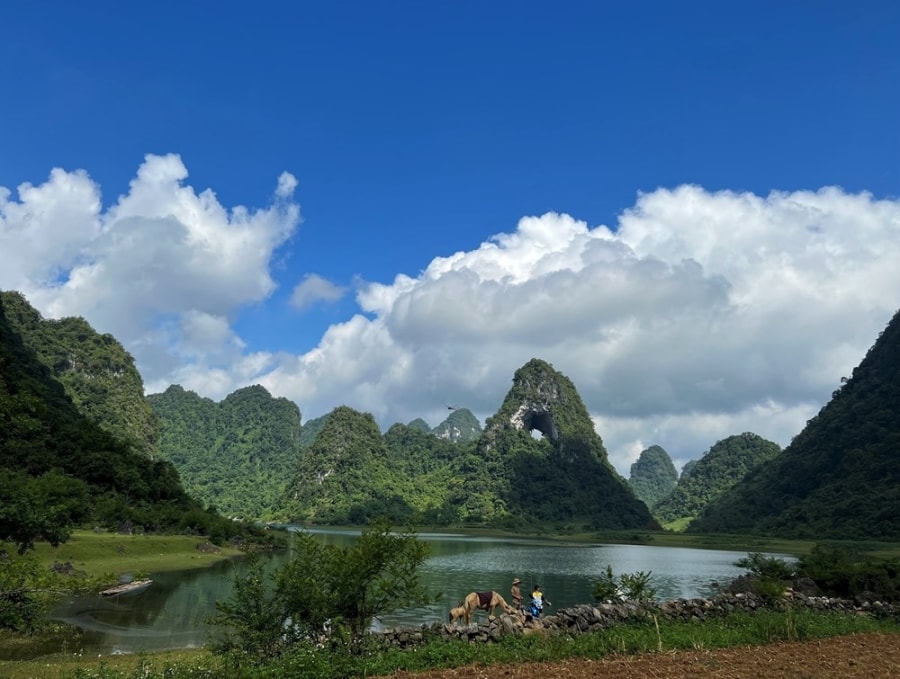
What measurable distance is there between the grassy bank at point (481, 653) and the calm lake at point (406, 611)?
655 centimetres

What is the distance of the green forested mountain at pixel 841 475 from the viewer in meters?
108

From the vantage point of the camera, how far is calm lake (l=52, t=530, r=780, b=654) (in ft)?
81.0

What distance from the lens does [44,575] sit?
36.5 feet

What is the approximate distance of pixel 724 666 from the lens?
1332cm

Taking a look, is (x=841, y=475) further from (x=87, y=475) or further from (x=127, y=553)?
(x=87, y=475)

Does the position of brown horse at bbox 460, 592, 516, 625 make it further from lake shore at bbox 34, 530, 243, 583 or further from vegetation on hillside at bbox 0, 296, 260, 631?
vegetation on hillside at bbox 0, 296, 260, 631

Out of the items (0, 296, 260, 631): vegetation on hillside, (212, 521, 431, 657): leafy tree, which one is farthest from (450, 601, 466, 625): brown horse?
(0, 296, 260, 631): vegetation on hillside

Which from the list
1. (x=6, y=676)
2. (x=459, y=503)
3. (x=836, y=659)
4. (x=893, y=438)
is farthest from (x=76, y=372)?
(x=893, y=438)

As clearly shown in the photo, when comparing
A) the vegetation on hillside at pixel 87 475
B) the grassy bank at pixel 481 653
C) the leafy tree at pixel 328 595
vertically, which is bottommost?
the grassy bank at pixel 481 653

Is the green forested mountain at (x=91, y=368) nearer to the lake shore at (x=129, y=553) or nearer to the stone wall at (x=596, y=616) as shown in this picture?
the lake shore at (x=129, y=553)

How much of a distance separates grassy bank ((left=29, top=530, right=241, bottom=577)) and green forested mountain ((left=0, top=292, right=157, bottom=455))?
78887mm

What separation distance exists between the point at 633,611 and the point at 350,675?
32.9 feet

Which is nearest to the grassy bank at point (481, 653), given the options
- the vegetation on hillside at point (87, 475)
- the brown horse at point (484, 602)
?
the brown horse at point (484, 602)

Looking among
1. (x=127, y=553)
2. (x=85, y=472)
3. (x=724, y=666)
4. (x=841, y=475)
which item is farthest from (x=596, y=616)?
(x=841, y=475)
